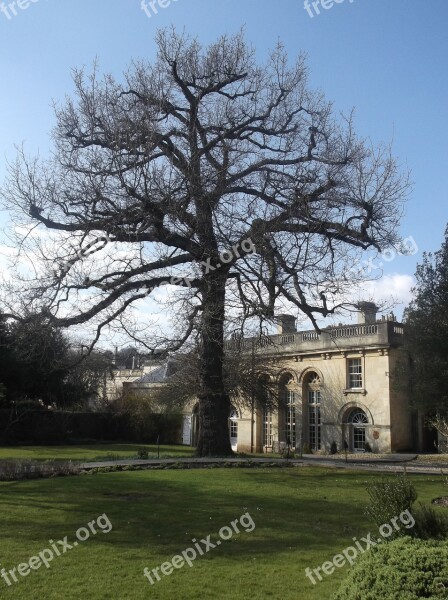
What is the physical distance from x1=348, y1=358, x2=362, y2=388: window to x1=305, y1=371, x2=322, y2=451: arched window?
2911 mm

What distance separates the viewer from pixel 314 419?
4450 cm

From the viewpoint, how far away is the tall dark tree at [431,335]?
2902 cm

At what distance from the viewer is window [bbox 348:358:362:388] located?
135ft

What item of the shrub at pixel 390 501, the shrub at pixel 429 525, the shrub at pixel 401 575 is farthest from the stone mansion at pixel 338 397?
the shrub at pixel 401 575

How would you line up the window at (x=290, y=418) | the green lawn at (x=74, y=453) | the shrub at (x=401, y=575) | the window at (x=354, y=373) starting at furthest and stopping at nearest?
the window at (x=290, y=418), the window at (x=354, y=373), the green lawn at (x=74, y=453), the shrub at (x=401, y=575)

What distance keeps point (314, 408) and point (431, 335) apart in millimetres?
16707

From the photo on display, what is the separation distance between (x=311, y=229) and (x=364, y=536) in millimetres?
11827

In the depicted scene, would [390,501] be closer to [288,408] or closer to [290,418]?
[288,408]

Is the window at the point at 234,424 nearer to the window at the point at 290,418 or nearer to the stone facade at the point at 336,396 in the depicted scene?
the stone facade at the point at 336,396

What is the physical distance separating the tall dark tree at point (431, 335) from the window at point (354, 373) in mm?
10089

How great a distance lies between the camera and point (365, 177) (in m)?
20.2

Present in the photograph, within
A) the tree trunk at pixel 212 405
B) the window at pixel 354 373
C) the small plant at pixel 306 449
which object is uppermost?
the window at pixel 354 373

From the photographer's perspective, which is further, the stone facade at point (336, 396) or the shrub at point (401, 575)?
the stone facade at point (336, 396)

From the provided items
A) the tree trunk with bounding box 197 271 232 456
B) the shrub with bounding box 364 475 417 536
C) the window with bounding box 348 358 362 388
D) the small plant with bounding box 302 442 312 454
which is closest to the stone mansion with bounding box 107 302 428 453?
the window with bounding box 348 358 362 388
